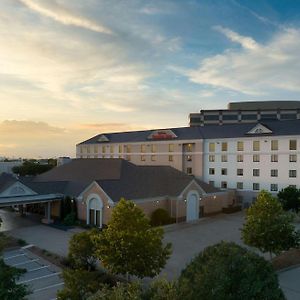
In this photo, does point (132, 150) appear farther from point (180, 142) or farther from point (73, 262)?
point (73, 262)

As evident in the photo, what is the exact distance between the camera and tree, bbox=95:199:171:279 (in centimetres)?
2122

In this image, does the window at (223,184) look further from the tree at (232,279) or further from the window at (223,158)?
the tree at (232,279)

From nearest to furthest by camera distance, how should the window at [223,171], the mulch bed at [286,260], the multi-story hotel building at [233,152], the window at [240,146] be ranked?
the mulch bed at [286,260] → the multi-story hotel building at [233,152] → the window at [240,146] → the window at [223,171]

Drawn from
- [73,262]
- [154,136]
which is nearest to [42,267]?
[73,262]

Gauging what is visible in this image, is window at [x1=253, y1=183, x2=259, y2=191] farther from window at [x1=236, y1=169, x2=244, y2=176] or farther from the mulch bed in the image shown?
the mulch bed

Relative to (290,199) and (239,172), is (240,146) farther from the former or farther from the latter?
(290,199)

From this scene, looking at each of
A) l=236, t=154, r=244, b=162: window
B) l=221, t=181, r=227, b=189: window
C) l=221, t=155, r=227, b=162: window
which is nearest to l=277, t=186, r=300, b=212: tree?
l=236, t=154, r=244, b=162: window

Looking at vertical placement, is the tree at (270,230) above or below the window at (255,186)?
below

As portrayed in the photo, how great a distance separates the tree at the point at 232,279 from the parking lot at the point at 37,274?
10890 millimetres

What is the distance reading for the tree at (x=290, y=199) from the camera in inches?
1913

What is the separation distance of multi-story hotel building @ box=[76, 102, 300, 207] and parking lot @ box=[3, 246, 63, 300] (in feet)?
128

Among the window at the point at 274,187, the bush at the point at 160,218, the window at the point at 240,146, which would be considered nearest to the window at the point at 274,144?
the window at the point at 240,146

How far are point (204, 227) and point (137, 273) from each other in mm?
21733

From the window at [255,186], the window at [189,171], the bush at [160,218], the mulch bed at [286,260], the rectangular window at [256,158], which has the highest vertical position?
the rectangular window at [256,158]
